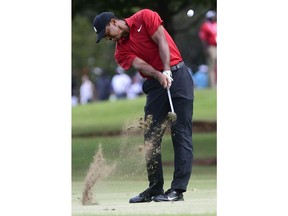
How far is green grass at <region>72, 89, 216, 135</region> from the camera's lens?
2127cm

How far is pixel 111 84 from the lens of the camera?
35.5 metres

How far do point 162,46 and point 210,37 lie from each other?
10.3 m

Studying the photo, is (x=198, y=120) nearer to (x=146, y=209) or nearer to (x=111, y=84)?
(x=146, y=209)

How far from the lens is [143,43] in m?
10.8

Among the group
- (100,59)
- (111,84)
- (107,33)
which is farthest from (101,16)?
(100,59)

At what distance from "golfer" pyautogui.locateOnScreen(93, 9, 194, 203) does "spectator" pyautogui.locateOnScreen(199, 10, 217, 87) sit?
8.05m

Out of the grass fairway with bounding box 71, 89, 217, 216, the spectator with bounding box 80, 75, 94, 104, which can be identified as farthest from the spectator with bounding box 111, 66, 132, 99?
the grass fairway with bounding box 71, 89, 217, 216

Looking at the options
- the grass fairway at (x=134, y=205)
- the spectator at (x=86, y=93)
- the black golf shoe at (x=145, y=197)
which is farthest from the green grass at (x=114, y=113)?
→ the black golf shoe at (x=145, y=197)

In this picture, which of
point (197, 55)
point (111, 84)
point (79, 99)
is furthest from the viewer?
point (111, 84)

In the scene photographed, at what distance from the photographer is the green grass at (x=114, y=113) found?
69.8ft

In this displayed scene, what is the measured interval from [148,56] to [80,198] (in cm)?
180

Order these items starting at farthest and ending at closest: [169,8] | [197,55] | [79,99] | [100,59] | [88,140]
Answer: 1. [100,59]
2. [79,99]
3. [197,55]
4. [88,140]
5. [169,8]

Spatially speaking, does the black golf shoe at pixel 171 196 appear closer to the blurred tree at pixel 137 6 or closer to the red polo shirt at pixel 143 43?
the red polo shirt at pixel 143 43
